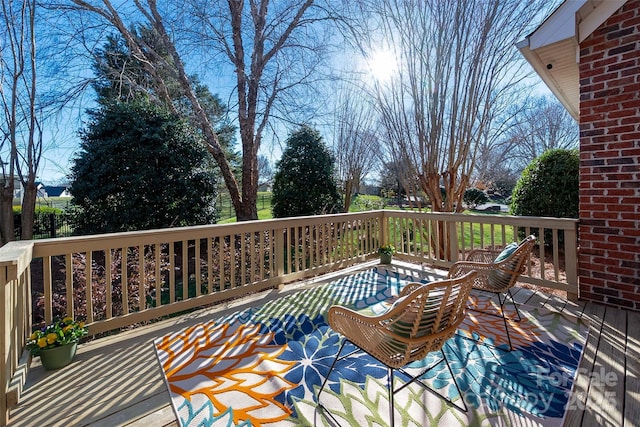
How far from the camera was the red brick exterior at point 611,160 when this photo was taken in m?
2.78

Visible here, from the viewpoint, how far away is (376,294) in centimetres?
361

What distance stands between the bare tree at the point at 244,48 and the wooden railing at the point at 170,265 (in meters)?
2.39

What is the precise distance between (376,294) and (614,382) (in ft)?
6.90

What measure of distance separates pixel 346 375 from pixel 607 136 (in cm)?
340

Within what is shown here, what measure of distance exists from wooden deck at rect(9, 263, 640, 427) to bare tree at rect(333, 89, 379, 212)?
20.2ft

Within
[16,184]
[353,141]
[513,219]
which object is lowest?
[513,219]

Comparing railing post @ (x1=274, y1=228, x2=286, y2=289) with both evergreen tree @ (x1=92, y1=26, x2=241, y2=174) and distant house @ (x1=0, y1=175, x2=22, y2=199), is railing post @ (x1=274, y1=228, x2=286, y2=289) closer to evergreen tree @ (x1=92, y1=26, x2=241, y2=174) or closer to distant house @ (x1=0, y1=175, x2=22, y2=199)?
evergreen tree @ (x1=92, y1=26, x2=241, y2=174)

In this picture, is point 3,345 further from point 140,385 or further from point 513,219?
point 513,219

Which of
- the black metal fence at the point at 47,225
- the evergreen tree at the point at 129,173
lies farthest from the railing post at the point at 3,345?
the black metal fence at the point at 47,225

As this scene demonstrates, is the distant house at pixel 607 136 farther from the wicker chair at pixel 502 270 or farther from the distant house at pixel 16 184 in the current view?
the distant house at pixel 16 184

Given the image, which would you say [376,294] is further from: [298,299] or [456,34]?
[456,34]

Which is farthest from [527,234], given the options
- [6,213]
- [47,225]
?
[47,225]

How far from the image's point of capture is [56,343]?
2.16m

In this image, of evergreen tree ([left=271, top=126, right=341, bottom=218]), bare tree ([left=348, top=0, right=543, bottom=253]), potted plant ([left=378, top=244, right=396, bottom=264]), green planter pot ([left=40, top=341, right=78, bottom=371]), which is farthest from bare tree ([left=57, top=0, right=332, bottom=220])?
green planter pot ([left=40, top=341, right=78, bottom=371])
